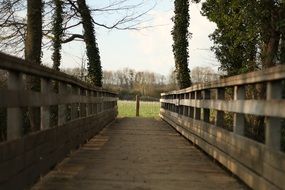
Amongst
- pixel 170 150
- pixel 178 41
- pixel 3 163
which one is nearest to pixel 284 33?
pixel 170 150

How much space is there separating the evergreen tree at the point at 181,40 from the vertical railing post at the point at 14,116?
1978 centimetres

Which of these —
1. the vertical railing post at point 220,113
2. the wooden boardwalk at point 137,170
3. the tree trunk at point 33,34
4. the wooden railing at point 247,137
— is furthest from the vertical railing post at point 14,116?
the tree trunk at point 33,34

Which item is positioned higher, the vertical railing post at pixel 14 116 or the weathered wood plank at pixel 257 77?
the weathered wood plank at pixel 257 77

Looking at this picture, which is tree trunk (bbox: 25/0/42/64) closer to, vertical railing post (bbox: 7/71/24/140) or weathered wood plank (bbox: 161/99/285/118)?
weathered wood plank (bbox: 161/99/285/118)

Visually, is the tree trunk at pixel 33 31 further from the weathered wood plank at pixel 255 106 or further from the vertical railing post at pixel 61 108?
the weathered wood plank at pixel 255 106

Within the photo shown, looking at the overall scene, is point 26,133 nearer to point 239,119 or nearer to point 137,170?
point 137,170

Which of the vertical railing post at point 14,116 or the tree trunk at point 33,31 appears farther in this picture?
the tree trunk at point 33,31

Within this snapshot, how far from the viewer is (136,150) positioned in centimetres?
1034

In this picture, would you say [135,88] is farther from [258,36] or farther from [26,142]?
[26,142]

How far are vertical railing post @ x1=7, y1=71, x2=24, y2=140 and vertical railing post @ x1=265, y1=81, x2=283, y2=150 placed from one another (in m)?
2.31

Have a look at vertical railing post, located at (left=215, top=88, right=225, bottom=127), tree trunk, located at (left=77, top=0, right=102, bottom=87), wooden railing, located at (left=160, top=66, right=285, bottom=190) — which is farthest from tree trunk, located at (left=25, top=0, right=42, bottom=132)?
tree trunk, located at (left=77, top=0, right=102, bottom=87)

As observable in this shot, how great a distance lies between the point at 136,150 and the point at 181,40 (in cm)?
1548

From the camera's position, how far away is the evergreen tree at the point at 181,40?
81.7ft

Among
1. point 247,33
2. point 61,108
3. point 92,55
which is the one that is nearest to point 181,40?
point 92,55
